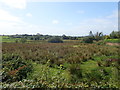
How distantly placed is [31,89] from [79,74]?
2.55 metres

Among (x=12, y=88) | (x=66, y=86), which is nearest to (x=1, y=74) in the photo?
(x=12, y=88)

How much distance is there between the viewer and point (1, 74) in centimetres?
359

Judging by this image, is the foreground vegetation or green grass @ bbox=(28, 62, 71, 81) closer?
the foreground vegetation

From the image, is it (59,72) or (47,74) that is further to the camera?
(47,74)

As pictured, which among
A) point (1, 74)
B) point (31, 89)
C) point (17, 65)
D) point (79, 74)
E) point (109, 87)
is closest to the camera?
point (31, 89)

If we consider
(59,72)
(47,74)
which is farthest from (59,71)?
(47,74)

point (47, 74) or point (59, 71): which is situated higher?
point (59, 71)

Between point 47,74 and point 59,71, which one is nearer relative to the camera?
point 59,71

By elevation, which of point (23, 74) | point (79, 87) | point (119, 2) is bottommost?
point (23, 74)

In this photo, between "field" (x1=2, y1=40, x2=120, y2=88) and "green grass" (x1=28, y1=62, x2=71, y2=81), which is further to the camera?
"green grass" (x1=28, y1=62, x2=71, y2=81)

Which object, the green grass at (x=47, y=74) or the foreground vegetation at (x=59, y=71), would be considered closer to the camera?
the foreground vegetation at (x=59, y=71)

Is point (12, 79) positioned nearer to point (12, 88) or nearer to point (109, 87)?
point (12, 88)

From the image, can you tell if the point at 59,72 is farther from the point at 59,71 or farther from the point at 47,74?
the point at 47,74

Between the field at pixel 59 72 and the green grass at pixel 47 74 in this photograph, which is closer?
the field at pixel 59 72
